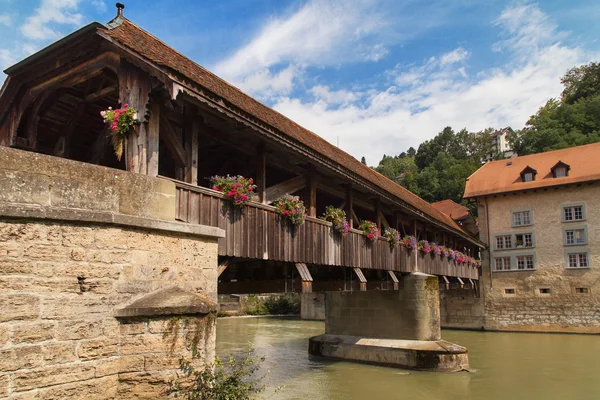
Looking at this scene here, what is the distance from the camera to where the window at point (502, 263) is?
27.3 m

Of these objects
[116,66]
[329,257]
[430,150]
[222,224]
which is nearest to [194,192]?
[222,224]

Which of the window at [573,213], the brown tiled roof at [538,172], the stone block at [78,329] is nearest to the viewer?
the stone block at [78,329]

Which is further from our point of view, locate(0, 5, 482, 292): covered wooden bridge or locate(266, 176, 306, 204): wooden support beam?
locate(266, 176, 306, 204): wooden support beam

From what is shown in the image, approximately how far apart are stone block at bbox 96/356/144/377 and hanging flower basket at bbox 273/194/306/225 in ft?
12.9

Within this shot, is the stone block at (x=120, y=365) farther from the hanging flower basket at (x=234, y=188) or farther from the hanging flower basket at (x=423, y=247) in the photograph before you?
the hanging flower basket at (x=423, y=247)

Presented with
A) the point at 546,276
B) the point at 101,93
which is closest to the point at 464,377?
the point at 101,93

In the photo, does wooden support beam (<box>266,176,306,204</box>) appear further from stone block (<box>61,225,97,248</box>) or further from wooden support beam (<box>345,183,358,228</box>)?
stone block (<box>61,225,97,248</box>)

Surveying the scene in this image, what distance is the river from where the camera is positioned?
10766mm

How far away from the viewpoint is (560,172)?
26.4m

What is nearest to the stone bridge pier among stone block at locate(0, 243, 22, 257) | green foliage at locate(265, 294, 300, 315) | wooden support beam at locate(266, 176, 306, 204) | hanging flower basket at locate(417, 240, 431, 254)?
hanging flower basket at locate(417, 240, 431, 254)

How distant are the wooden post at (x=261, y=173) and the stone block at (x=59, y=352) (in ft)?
13.6

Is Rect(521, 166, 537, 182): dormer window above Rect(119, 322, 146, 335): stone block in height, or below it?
above

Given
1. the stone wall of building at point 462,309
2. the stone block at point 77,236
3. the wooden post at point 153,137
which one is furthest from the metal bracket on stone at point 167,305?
the stone wall of building at point 462,309

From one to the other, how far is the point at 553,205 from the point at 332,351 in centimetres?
1730
